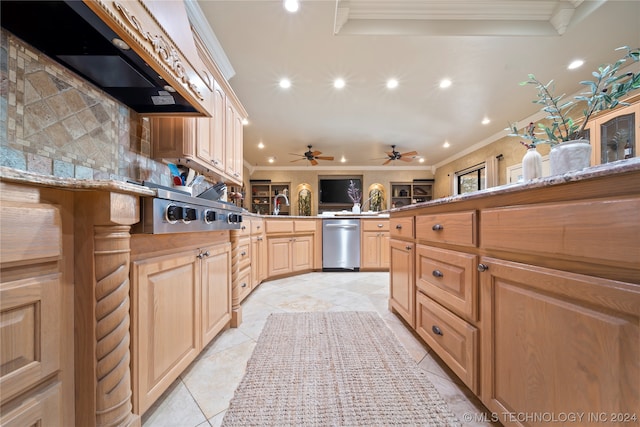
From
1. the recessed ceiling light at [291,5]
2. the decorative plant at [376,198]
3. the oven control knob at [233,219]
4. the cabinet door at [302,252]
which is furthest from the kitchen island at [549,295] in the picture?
the decorative plant at [376,198]

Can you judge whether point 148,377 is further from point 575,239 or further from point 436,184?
point 436,184

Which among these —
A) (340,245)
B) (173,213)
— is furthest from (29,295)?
(340,245)

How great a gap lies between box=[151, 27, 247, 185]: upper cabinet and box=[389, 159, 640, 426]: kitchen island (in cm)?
162

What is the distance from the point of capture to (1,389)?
1.41 feet

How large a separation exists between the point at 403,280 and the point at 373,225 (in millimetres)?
2031

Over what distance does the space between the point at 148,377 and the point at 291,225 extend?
8.00 ft

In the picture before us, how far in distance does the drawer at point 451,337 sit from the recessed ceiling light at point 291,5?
224cm

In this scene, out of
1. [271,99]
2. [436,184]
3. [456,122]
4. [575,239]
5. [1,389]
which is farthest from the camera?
[436,184]

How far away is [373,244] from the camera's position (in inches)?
141

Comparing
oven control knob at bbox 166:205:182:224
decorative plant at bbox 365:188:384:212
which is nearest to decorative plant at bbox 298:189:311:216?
decorative plant at bbox 365:188:384:212

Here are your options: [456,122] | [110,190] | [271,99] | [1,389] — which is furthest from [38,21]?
[456,122]

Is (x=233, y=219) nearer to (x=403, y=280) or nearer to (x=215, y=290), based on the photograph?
(x=215, y=290)

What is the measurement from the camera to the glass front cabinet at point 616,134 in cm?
220

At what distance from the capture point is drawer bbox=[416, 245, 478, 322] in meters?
0.91
